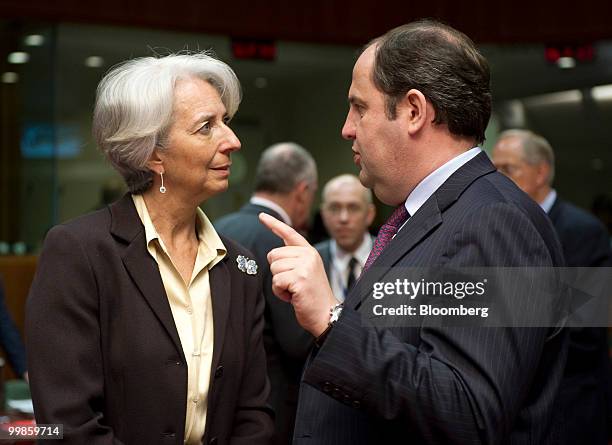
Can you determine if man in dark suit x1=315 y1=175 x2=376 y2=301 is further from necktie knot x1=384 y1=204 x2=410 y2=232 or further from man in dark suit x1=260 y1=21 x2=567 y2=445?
man in dark suit x1=260 y1=21 x2=567 y2=445

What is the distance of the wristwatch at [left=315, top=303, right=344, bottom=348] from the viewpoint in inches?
63.8

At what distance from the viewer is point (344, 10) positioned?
8.05 metres

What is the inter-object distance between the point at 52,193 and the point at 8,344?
374cm

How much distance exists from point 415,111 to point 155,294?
878 millimetres

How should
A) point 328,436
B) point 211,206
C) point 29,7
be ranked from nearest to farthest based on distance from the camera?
point 328,436
point 29,7
point 211,206

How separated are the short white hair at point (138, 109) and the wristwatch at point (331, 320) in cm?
93

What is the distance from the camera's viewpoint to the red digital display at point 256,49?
8070 millimetres

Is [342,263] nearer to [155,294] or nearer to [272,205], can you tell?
[272,205]

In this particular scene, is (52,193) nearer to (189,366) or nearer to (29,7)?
(29,7)

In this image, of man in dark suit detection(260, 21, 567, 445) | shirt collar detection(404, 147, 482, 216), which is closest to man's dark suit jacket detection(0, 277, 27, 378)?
man in dark suit detection(260, 21, 567, 445)

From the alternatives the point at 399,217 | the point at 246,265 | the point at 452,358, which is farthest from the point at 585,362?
the point at 452,358

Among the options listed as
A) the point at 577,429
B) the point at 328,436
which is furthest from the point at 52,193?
the point at 328,436

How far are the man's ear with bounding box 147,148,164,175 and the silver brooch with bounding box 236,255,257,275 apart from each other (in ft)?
1.21

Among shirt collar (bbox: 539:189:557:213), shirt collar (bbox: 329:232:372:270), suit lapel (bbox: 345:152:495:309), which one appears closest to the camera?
suit lapel (bbox: 345:152:495:309)
